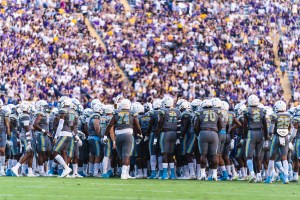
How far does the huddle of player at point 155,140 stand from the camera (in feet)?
76.7

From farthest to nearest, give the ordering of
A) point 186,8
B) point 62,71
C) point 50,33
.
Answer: point 186,8, point 50,33, point 62,71

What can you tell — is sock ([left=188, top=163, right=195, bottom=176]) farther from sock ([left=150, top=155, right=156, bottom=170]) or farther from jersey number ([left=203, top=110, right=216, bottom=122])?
jersey number ([left=203, top=110, right=216, bottom=122])

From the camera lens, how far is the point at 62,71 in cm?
4216

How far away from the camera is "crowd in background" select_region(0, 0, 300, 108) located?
41.9 metres

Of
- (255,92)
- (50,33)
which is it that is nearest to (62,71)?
(50,33)

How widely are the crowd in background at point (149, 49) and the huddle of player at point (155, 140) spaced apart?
1398 centimetres

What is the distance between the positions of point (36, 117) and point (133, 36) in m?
21.9

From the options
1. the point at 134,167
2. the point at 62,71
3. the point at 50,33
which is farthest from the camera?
the point at 50,33

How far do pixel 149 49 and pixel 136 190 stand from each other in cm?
2610

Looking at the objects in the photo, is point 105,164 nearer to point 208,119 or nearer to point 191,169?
point 191,169

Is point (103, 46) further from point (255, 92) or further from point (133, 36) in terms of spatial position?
point (255, 92)

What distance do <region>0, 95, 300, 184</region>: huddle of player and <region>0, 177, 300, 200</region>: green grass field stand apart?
3.64ft

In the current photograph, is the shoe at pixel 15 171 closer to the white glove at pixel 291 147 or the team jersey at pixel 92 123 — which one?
the team jersey at pixel 92 123

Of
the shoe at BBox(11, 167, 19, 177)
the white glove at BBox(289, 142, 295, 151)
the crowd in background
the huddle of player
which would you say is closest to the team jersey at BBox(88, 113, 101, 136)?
Answer: the huddle of player
